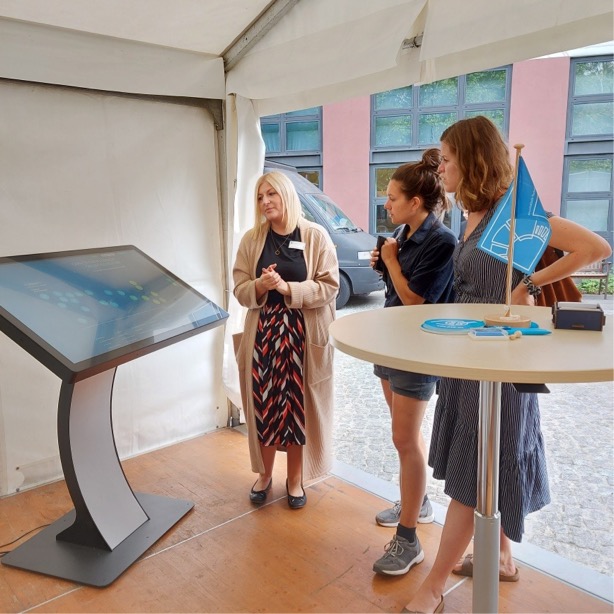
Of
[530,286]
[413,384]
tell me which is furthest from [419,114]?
[530,286]

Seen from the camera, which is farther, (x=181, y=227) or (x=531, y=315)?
(x=181, y=227)

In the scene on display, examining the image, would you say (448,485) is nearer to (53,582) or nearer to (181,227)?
(53,582)

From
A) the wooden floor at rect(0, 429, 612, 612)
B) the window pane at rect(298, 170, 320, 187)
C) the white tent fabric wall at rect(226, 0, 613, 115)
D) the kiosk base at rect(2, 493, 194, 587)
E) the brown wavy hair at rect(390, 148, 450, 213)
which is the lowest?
the wooden floor at rect(0, 429, 612, 612)

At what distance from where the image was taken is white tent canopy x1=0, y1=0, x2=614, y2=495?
1.98m

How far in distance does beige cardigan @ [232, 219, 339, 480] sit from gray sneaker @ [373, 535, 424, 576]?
61cm

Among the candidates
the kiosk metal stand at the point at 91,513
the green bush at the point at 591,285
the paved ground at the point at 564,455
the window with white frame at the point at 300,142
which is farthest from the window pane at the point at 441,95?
the kiosk metal stand at the point at 91,513

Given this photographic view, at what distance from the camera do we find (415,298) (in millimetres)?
1779

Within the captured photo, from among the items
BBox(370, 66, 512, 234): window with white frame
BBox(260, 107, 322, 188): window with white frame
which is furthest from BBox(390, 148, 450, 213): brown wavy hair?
BBox(260, 107, 322, 188): window with white frame

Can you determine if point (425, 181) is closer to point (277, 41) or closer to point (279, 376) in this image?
point (279, 376)

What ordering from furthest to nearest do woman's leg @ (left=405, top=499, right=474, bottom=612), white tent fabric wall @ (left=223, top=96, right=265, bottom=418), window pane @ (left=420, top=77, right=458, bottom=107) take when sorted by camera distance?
window pane @ (left=420, top=77, right=458, bottom=107)
white tent fabric wall @ (left=223, top=96, right=265, bottom=418)
woman's leg @ (left=405, top=499, right=474, bottom=612)

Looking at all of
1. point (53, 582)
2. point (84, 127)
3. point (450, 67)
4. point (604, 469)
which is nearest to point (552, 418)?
point (604, 469)

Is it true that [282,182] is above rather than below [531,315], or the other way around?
above

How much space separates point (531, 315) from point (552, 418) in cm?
262

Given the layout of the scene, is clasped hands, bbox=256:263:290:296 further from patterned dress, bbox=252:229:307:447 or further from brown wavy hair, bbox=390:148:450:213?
brown wavy hair, bbox=390:148:450:213
